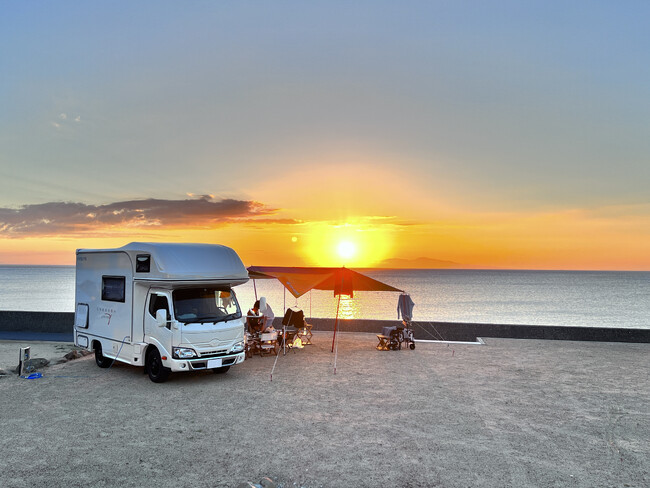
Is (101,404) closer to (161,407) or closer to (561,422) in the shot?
(161,407)

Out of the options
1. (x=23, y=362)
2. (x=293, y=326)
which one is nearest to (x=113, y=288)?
(x=23, y=362)

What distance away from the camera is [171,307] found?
10.4 meters

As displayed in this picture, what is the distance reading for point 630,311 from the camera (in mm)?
62688

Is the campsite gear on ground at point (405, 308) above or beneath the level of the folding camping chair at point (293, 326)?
above

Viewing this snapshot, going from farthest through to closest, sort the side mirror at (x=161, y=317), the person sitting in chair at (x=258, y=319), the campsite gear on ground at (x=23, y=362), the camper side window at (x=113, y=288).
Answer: the person sitting in chair at (x=258, y=319)
the camper side window at (x=113, y=288)
the campsite gear on ground at (x=23, y=362)
the side mirror at (x=161, y=317)

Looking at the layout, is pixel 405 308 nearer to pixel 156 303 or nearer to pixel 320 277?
pixel 320 277

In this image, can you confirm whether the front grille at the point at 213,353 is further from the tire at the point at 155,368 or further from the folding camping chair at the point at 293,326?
the folding camping chair at the point at 293,326

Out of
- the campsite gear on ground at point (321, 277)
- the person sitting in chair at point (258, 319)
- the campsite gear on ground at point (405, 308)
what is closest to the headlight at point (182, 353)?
the person sitting in chair at point (258, 319)

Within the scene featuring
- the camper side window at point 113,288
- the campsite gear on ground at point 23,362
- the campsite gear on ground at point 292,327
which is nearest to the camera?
the campsite gear on ground at point 23,362

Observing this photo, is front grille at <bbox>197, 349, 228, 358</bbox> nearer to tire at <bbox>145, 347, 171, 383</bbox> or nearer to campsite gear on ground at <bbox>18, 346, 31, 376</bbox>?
tire at <bbox>145, 347, 171, 383</bbox>

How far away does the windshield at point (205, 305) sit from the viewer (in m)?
10.6

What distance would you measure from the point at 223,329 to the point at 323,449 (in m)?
4.60

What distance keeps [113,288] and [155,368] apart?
240cm

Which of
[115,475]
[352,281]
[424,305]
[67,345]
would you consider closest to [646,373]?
[352,281]
